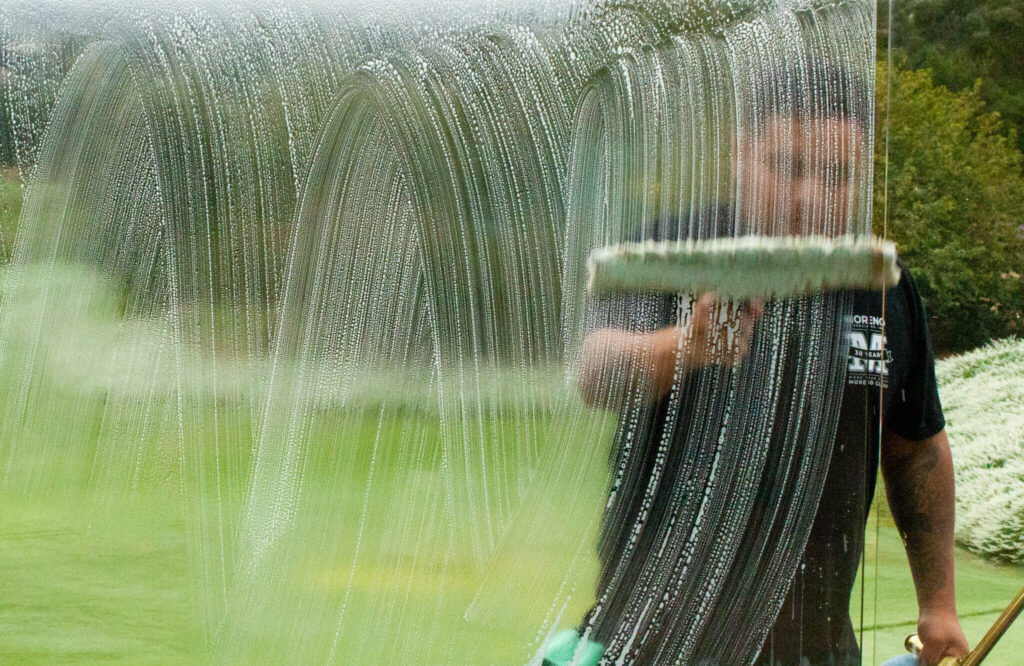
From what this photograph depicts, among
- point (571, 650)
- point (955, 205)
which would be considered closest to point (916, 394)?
point (955, 205)

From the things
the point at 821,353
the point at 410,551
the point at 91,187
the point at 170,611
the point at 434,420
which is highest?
the point at 91,187

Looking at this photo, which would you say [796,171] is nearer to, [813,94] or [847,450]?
[813,94]

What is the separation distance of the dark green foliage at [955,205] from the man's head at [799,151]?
4 centimetres

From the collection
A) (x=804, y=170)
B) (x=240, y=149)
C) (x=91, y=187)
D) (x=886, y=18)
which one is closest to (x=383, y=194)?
(x=240, y=149)

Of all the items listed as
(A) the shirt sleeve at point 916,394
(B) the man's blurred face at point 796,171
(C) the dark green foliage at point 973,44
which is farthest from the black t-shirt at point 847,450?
(C) the dark green foliage at point 973,44

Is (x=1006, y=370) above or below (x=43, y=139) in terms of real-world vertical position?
below

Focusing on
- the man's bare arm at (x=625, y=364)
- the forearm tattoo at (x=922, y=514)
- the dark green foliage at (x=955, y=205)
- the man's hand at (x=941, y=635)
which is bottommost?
the man's hand at (x=941, y=635)

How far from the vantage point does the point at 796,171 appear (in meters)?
1.08

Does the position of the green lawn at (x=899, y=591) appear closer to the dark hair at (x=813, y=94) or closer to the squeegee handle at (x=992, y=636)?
the squeegee handle at (x=992, y=636)

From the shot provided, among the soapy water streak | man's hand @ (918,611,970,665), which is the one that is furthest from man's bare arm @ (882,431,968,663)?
the soapy water streak

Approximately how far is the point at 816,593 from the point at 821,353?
11.4 inches

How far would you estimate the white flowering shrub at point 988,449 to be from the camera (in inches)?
44.3

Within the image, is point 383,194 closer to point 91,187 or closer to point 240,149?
point 240,149

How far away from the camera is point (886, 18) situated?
1108mm
